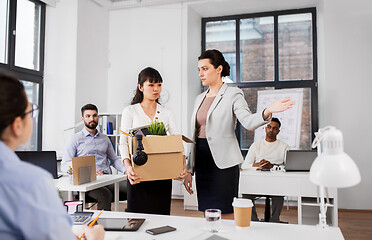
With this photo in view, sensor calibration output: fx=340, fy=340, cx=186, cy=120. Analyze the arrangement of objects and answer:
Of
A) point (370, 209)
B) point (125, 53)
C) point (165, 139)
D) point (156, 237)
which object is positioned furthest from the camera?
point (125, 53)

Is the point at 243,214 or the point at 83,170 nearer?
the point at 243,214

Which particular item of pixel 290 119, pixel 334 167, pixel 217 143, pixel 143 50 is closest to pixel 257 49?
pixel 290 119

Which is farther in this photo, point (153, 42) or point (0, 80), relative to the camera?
point (153, 42)

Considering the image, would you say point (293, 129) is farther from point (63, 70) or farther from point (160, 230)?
point (160, 230)

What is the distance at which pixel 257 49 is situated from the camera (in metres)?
5.95

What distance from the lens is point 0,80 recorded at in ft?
2.56

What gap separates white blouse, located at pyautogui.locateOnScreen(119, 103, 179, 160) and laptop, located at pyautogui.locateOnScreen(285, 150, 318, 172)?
178cm

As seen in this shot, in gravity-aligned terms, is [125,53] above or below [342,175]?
above

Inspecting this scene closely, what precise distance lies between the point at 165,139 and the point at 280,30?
455 cm

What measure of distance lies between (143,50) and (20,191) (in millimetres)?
5514

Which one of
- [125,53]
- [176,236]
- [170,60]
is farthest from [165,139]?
[125,53]

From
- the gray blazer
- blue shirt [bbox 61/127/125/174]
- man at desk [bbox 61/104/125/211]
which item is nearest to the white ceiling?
man at desk [bbox 61/104/125/211]

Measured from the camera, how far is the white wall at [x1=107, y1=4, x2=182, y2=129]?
5836 mm

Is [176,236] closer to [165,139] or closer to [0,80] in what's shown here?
[165,139]
